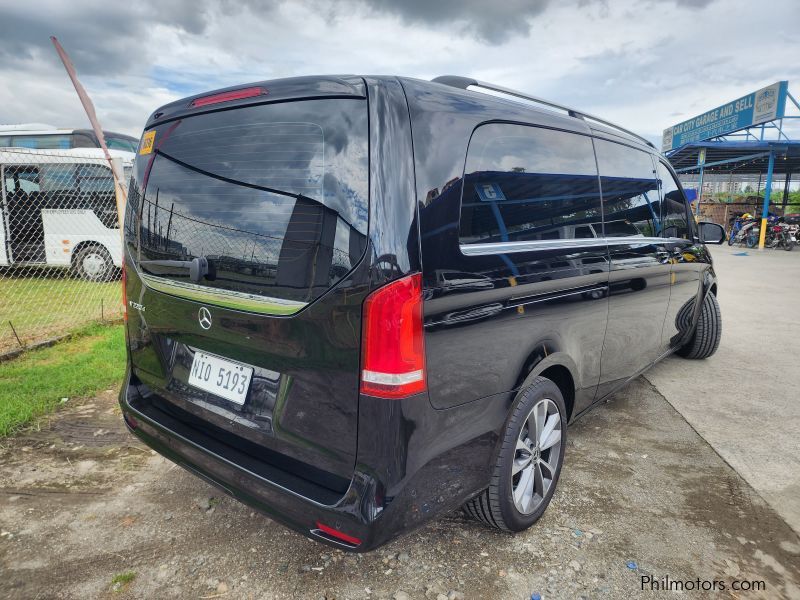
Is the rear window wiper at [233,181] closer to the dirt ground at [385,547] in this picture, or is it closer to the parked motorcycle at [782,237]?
the dirt ground at [385,547]

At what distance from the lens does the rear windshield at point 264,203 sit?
1649mm

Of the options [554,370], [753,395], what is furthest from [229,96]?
[753,395]

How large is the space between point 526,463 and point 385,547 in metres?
0.72

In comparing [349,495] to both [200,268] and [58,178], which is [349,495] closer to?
[200,268]

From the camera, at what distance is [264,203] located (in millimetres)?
1804

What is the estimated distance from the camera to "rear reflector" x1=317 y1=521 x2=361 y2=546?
1.63 meters

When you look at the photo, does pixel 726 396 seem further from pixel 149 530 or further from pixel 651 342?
pixel 149 530

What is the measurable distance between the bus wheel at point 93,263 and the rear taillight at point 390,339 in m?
9.33

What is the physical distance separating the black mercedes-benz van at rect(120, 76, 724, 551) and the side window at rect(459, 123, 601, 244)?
1 centimetres

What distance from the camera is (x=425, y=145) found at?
5.65 ft

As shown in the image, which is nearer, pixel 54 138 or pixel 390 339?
A: pixel 390 339

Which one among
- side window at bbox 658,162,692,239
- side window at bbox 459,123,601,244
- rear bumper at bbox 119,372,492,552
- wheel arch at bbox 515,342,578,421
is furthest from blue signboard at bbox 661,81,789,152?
rear bumper at bbox 119,372,492,552

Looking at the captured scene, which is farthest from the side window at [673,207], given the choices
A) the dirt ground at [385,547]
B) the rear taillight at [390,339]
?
the rear taillight at [390,339]

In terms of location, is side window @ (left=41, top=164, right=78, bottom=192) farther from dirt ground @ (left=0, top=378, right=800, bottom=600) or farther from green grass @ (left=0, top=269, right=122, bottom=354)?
dirt ground @ (left=0, top=378, right=800, bottom=600)
